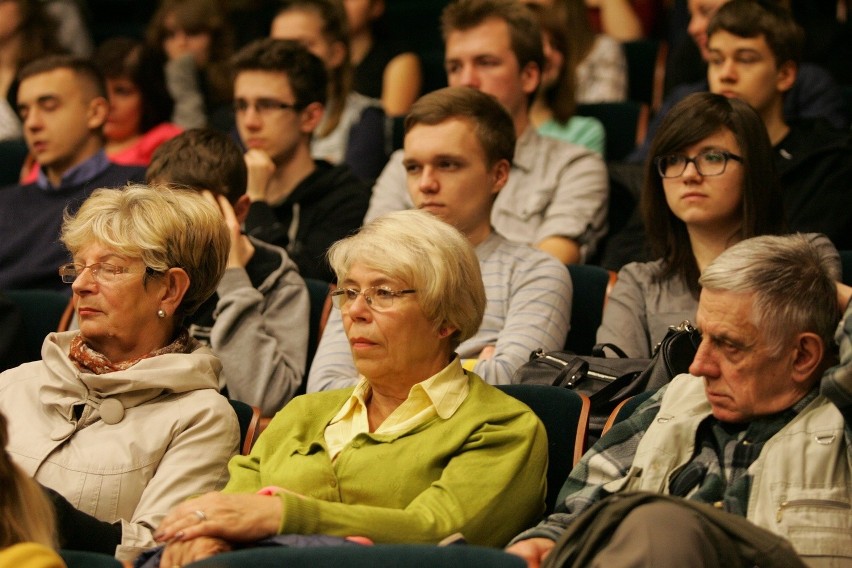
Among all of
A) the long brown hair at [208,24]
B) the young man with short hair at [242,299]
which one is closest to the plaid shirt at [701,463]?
the young man with short hair at [242,299]

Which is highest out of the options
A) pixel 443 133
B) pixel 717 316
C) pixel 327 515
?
pixel 443 133

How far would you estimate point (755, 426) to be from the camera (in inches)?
92.4

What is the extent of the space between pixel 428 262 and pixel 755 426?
66 centimetres

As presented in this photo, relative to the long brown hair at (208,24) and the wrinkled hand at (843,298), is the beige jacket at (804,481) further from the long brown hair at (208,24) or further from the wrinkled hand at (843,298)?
the long brown hair at (208,24)

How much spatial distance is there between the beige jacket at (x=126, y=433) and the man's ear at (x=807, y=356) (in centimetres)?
107

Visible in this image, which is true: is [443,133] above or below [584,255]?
above

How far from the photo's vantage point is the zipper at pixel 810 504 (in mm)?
2174

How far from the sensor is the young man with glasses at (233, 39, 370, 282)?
13.0 feet

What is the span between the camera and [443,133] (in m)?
3.29

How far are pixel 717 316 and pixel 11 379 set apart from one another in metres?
1.41

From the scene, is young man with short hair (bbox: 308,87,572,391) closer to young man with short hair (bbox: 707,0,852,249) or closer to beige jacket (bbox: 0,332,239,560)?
beige jacket (bbox: 0,332,239,560)

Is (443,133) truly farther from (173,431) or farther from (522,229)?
(173,431)

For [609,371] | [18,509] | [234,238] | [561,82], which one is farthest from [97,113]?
[18,509]

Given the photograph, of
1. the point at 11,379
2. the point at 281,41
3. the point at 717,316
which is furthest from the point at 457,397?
the point at 281,41
